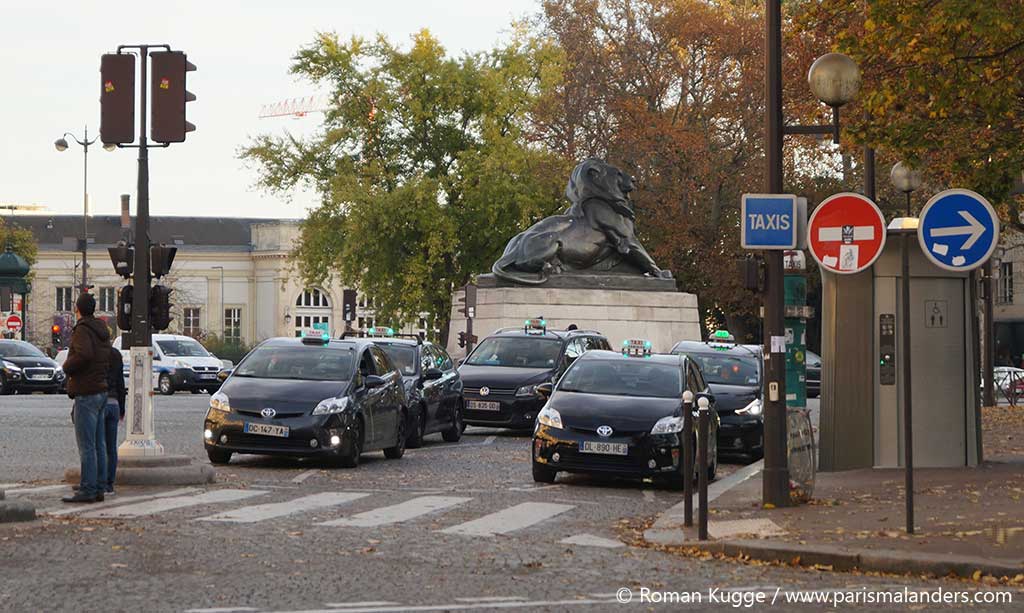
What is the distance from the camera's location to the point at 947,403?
19500mm

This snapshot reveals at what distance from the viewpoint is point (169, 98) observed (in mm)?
18266

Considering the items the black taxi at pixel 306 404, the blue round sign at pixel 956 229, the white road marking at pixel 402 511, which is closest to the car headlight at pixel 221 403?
the black taxi at pixel 306 404

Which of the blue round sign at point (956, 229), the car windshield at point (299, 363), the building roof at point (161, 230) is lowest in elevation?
the car windshield at point (299, 363)

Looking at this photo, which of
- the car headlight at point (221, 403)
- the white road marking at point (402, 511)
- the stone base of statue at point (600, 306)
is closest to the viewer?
the white road marking at point (402, 511)

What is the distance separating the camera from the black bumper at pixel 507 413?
28.3 meters

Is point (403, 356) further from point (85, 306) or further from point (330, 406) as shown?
point (85, 306)

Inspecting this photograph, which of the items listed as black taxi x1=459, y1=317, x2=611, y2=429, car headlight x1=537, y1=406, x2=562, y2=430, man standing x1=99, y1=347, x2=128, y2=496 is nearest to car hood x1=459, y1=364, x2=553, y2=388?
black taxi x1=459, y1=317, x2=611, y2=429

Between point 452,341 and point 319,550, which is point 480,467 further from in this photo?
point 452,341

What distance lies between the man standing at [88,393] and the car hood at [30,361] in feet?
113

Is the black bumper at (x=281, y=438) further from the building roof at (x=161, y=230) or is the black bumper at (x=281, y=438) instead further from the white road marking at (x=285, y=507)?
the building roof at (x=161, y=230)

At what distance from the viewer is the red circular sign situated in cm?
1445

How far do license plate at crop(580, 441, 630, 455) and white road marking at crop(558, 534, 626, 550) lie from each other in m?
4.50

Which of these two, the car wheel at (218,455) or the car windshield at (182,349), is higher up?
the car windshield at (182,349)

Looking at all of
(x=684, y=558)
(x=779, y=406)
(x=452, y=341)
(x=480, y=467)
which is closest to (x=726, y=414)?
(x=480, y=467)
